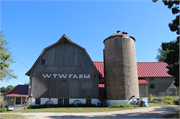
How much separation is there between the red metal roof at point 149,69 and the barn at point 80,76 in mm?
4915

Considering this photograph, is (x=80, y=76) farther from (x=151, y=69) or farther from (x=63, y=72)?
(x=151, y=69)

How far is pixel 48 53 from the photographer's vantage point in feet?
76.6

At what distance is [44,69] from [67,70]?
3.47 m

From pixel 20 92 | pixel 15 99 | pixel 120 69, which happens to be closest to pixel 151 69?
pixel 120 69

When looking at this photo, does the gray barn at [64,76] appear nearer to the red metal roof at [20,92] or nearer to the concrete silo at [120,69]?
the red metal roof at [20,92]

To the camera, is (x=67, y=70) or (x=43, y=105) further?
(x=67, y=70)

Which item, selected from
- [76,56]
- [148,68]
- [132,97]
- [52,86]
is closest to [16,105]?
[52,86]

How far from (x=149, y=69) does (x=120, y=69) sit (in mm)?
11766

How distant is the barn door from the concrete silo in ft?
19.2

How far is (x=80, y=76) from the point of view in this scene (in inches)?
886

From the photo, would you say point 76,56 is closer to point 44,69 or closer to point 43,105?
point 44,69

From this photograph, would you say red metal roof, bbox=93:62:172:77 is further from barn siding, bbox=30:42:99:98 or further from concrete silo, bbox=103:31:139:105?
concrete silo, bbox=103:31:139:105

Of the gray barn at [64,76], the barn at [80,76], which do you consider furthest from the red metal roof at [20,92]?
the gray barn at [64,76]

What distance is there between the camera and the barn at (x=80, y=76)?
2065cm
